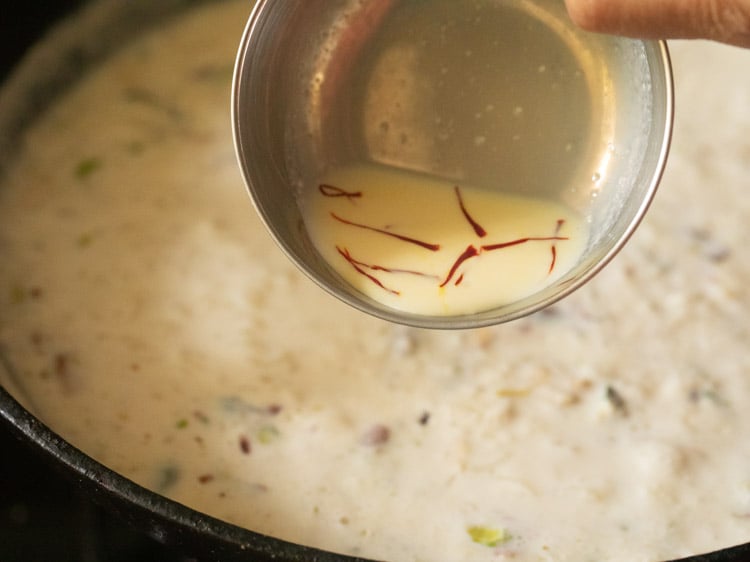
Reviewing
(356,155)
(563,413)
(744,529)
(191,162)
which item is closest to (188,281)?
(191,162)

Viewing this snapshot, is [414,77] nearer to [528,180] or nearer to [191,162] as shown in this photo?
[528,180]

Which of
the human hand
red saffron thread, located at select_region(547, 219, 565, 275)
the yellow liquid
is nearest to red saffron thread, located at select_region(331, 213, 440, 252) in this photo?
the yellow liquid

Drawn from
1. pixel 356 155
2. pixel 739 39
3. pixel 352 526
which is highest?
pixel 739 39

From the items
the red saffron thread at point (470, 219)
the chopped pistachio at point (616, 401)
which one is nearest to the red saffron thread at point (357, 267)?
the red saffron thread at point (470, 219)

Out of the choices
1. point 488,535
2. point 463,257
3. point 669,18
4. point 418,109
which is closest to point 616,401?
point 488,535

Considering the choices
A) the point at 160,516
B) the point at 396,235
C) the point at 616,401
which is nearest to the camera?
the point at 160,516

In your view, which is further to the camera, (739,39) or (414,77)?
(414,77)

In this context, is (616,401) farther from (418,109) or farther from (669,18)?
(669,18)
